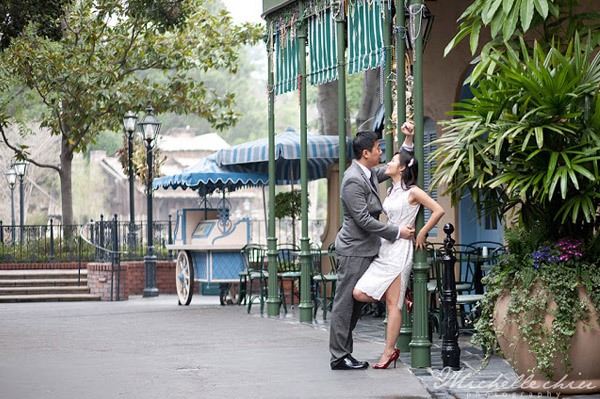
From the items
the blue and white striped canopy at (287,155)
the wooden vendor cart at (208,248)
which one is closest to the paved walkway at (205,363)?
the wooden vendor cart at (208,248)

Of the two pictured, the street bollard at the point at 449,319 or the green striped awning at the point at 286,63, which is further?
the green striped awning at the point at 286,63

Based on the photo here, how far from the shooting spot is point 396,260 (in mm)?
9742

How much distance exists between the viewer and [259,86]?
11000 cm

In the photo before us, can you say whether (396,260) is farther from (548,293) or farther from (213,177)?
(213,177)

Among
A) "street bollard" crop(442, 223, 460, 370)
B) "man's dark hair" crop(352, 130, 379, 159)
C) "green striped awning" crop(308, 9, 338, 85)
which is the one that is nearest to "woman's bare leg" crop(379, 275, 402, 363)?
"street bollard" crop(442, 223, 460, 370)

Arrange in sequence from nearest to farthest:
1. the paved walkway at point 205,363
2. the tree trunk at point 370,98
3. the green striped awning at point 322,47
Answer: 1. the paved walkway at point 205,363
2. the green striped awning at point 322,47
3. the tree trunk at point 370,98

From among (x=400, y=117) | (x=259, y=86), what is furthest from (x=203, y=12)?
(x=259, y=86)

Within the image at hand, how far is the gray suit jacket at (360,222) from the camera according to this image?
966cm

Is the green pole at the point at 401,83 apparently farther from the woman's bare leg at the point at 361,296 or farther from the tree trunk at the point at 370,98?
the tree trunk at the point at 370,98

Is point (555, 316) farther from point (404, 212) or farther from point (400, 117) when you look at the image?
point (400, 117)

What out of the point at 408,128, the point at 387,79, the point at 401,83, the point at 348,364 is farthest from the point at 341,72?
the point at 348,364

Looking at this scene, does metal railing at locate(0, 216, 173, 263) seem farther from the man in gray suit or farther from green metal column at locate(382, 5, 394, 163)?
the man in gray suit

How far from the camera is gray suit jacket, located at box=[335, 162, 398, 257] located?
966cm

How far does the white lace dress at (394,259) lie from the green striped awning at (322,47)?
4817mm
